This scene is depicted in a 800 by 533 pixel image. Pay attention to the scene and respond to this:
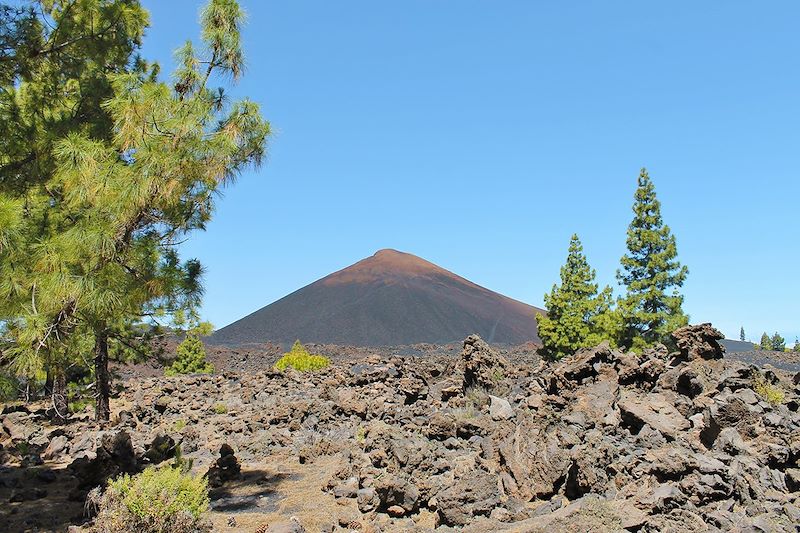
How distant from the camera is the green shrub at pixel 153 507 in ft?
23.3

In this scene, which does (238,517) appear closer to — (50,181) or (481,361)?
(50,181)

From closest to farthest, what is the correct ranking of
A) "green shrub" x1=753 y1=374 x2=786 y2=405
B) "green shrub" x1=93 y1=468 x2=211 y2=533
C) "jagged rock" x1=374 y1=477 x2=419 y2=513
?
"green shrub" x1=93 y1=468 x2=211 y2=533 → "jagged rock" x1=374 y1=477 x2=419 y2=513 → "green shrub" x1=753 y1=374 x2=786 y2=405

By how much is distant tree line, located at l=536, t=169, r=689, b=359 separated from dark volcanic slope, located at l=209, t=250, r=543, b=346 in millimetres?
70176

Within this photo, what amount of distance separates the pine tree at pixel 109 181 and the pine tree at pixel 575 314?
913 inches

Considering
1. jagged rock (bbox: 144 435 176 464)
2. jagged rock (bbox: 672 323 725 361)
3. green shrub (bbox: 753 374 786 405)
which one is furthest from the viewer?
jagged rock (bbox: 672 323 725 361)

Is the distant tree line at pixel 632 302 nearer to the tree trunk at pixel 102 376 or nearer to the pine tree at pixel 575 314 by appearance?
the pine tree at pixel 575 314

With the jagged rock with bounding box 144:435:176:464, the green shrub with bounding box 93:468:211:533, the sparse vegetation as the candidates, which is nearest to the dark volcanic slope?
the jagged rock with bounding box 144:435:176:464

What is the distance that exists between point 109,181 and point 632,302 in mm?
25769

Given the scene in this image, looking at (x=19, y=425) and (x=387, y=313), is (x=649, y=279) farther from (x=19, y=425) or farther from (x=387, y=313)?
(x=387, y=313)

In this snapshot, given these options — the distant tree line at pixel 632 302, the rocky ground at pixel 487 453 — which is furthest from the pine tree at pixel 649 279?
the rocky ground at pixel 487 453

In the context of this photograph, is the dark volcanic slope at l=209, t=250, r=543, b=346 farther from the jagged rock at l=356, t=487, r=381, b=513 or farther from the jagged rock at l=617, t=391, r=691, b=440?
the jagged rock at l=356, t=487, r=381, b=513

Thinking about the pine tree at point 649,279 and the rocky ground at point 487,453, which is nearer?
the rocky ground at point 487,453

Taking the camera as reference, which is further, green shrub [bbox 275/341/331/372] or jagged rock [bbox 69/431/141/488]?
green shrub [bbox 275/341/331/372]

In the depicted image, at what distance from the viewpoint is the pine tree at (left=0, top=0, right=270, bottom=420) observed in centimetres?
750
